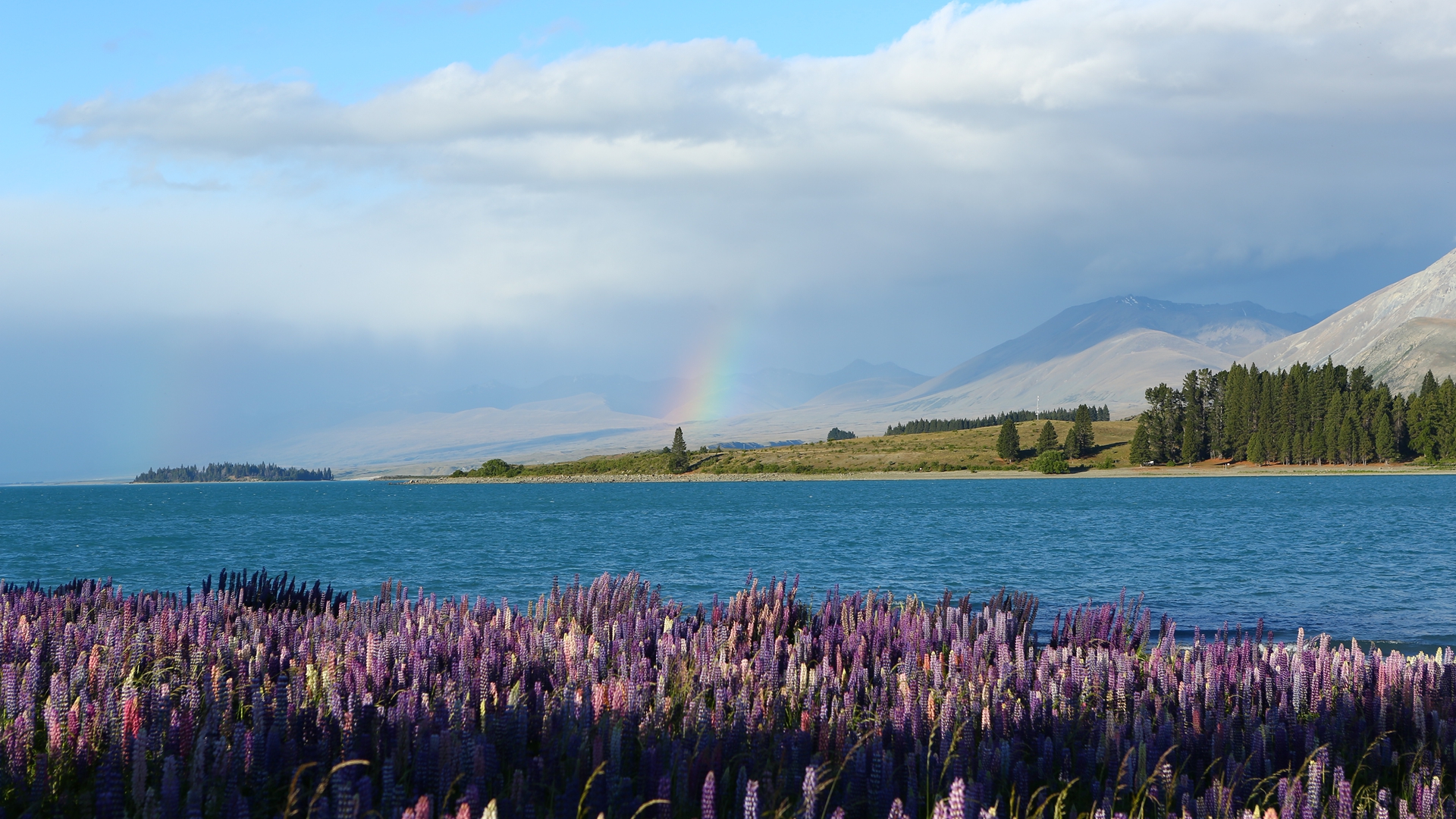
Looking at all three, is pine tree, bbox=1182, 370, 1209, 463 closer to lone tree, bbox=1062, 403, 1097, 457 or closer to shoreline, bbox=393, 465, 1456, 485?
shoreline, bbox=393, 465, 1456, 485

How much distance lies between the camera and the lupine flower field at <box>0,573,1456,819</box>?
5.86 meters

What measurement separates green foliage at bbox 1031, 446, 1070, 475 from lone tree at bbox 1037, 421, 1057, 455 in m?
7.43

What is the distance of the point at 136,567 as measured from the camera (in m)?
50.7

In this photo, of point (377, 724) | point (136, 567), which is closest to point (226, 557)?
point (136, 567)

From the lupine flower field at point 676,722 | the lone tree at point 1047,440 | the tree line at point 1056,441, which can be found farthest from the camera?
the lone tree at point 1047,440

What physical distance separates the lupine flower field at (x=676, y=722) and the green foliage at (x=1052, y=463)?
6681 inches

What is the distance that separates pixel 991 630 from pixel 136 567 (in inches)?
1962

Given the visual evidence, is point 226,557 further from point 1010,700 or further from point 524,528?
point 1010,700

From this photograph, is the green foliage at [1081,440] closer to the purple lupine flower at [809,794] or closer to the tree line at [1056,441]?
the tree line at [1056,441]

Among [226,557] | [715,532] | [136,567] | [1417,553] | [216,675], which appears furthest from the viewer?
[715,532]

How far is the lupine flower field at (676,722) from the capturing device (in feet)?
19.2

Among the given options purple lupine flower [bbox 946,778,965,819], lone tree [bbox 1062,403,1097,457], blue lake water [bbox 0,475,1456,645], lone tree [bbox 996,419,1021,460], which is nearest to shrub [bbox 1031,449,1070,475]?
lone tree [bbox 1062,403,1097,457]

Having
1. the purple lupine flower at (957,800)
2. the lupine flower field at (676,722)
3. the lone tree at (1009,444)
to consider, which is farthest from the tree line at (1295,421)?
the purple lupine flower at (957,800)

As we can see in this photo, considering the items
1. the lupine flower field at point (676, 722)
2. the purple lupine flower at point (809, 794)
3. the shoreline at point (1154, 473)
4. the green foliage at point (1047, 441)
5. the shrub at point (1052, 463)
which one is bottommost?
the shoreline at point (1154, 473)
